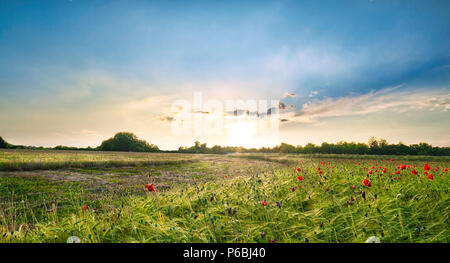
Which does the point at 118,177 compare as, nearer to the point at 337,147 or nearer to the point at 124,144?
the point at 124,144

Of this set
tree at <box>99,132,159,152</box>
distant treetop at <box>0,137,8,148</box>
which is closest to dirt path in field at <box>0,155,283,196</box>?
tree at <box>99,132,159,152</box>

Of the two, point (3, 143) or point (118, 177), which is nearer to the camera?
point (118, 177)

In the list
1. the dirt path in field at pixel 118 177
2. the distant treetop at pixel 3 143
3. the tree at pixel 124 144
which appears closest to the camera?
the dirt path in field at pixel 118 177

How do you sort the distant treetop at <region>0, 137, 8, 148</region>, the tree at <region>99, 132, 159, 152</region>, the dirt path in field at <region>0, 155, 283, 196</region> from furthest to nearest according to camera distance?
the tree at <region>99, 132, 159, 152</region>, the distant treetop at <region>0, 137, 8, 148</region>, the dirt path in field at <region>0, 155, 283, 196</region>

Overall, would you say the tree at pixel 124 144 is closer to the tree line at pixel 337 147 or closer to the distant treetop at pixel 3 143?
the tree line at pixel 337 147

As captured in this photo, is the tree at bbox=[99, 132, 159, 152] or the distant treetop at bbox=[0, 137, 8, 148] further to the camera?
the tree at bbox=[99, 132, 159, 152]

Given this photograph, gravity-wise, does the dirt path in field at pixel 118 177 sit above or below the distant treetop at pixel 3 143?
below

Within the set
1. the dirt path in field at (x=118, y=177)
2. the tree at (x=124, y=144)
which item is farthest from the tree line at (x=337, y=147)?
the dirt path in field at (x=118, y=177)

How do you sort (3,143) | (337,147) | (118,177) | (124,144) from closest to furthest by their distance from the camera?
(118,177) → (3,143) → (124,144) → (337,147)

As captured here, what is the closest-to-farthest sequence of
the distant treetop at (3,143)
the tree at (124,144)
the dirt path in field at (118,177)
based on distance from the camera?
the dirt path in field at (118,177), the distant treetop at (3,143), the tree at (124,144)

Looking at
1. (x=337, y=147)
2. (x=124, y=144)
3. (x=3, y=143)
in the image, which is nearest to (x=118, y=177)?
(x=124, y=144)

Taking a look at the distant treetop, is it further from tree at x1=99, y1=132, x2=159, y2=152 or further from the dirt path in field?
the dirt path in field
